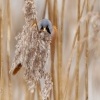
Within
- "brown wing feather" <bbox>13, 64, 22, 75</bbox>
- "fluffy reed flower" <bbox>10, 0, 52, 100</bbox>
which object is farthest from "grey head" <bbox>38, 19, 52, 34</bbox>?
"brown wing feather" <bbox>13, 64, 22, 75</bbox>

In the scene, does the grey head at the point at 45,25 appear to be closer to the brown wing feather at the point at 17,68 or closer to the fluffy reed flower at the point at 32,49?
the fluffy reed flower at the point at 32,49

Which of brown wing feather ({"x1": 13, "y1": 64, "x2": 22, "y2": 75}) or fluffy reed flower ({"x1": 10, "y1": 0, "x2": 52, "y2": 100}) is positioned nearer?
fluffy reed flower ({"x1": 10, "y1": 0, "x2": 52, "y2": 100})

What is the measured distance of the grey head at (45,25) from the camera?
1.07 m

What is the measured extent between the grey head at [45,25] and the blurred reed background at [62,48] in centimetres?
5

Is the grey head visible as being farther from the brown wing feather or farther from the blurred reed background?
the brown wing feather

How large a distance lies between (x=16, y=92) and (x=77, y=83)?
10.7 inches

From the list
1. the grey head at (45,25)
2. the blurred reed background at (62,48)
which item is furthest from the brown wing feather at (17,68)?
the grey head at (45,25)

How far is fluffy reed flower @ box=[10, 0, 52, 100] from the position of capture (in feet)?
3.32

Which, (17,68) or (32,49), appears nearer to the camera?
(32,49)

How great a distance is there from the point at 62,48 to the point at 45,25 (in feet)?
0.49

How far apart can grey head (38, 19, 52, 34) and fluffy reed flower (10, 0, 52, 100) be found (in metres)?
0.02

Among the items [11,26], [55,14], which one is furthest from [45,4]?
[11,26]

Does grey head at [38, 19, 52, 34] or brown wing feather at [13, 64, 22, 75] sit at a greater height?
grey head at [38, 19, 52, 34]

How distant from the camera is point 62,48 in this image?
1.17 m
